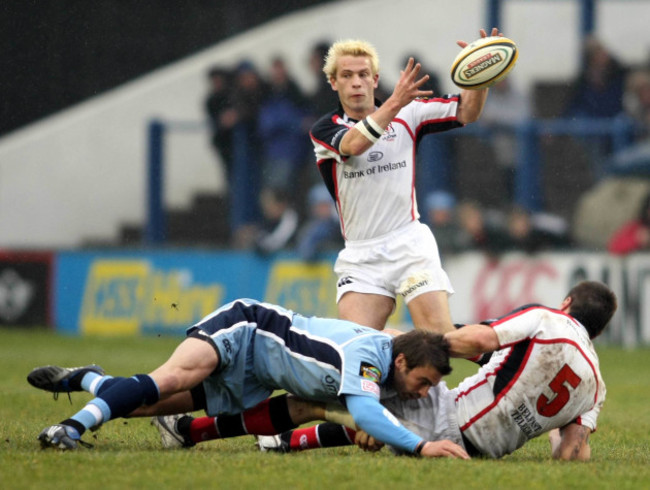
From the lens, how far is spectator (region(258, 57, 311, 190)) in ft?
55.4

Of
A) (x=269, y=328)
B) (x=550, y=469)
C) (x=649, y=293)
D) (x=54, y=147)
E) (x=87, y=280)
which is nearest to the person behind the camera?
(x=550, y=469)

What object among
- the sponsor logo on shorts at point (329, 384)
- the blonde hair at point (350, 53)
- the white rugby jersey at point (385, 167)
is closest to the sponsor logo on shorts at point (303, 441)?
the sponsor logo on shorts at point (329, 384)

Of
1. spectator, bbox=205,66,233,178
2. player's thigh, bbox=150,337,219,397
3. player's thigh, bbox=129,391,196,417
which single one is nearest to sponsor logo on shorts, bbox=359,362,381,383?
player's thigh, bbox=150,337,219,397

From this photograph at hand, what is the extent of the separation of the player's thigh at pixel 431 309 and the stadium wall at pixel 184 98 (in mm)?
10098

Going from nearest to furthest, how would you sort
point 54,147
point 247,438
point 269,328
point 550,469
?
point 550,469 < point 269,328 < point 247,438 < point 54,147

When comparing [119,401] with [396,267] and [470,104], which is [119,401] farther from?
[470,104]

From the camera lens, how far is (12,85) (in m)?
14.9

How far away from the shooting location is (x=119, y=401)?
6496 millimetres

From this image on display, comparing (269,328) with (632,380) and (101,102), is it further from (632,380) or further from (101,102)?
(101,102)

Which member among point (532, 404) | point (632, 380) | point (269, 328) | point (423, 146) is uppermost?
point (423, 146)

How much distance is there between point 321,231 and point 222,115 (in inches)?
100

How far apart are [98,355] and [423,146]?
517 centimetres

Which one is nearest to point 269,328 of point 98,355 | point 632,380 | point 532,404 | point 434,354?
point 434,354

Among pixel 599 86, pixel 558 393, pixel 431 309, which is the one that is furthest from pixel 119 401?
pixel 599 86
